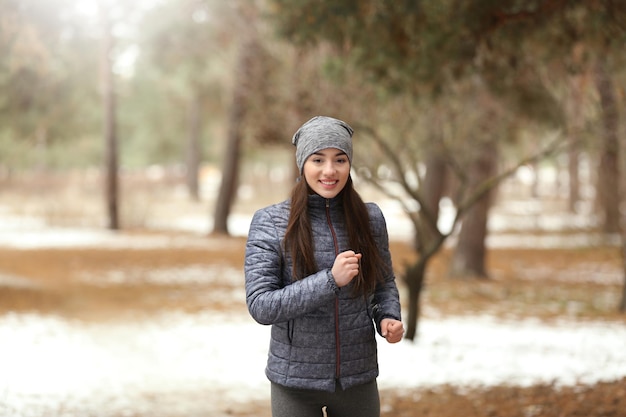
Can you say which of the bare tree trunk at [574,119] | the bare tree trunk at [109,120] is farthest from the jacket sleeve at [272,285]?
the bare tree trunk at [109,120]

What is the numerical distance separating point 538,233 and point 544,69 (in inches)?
548

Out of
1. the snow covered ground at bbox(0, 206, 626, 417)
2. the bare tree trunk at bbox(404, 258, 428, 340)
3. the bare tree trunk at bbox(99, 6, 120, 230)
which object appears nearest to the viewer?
the snow covered ground at bbox(0, 206, 626, 417)

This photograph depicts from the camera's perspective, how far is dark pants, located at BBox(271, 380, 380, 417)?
282 cm

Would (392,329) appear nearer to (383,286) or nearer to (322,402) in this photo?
(383,286)

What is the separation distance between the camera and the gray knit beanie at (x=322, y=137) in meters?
2.77

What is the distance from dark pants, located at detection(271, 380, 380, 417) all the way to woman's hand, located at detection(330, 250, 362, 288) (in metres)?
0.44

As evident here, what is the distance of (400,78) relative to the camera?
8.10m

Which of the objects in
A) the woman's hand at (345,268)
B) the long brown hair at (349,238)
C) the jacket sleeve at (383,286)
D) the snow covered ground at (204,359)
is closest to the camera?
the woman's hand at (345,268)

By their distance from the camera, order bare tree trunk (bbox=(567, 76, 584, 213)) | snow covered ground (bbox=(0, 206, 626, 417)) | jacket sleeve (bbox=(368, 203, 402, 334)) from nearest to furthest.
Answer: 1. jacket sleeve (bbox=(368, 203, 402, 334))
2. snow covered ground (bbox=(0, 206, 626, 417))
3. bare tree trunk (bbox=(567, 76, 584, 213))

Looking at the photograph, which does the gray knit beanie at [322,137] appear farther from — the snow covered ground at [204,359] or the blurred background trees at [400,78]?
the snow covered ground at [204,359]

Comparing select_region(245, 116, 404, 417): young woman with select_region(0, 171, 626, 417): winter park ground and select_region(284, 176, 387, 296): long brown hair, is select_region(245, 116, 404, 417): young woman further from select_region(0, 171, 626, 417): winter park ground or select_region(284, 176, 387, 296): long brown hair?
select_region(0, 171, 626, 417): winter park ground

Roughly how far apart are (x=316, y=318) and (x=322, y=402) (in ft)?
0.99

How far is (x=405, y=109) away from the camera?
1147 cm

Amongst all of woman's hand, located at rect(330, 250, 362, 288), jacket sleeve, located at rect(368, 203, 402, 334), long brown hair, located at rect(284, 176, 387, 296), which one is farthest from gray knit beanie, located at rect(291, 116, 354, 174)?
woman's hand, located at rect(330, 250, 362, 288)
